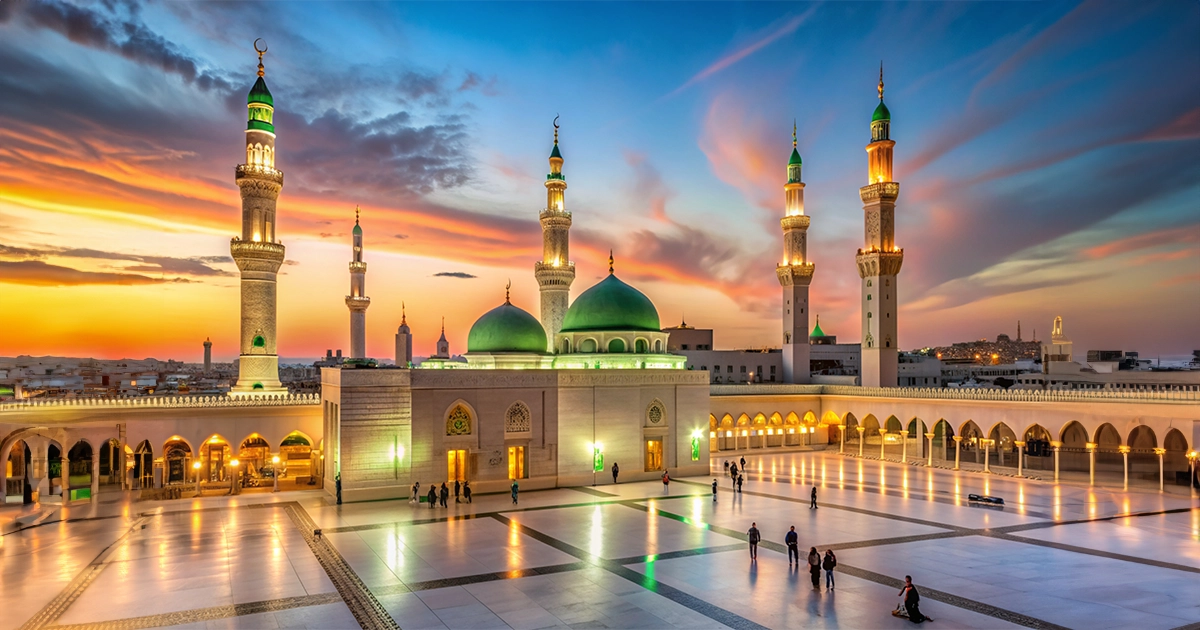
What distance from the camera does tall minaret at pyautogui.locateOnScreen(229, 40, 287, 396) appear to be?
30.6 metres

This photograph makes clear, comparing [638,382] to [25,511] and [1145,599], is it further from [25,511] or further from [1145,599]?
[25,511]

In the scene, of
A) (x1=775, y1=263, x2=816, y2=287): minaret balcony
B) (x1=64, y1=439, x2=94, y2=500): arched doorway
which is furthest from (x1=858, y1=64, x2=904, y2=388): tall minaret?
(x1=64, y1=439, x2=94, y2=500): arched doorway

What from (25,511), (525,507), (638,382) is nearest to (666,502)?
(525,507)

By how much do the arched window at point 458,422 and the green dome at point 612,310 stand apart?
7937 millimetres

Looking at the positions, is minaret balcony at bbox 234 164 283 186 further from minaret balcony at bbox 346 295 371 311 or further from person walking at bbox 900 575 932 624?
person walking at bbox 900 575 932 624

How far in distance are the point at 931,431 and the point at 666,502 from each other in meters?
16.9

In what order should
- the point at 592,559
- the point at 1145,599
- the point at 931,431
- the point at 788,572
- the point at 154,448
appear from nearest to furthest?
1. the point at 1145,599
2. the point at 788,572
3. the point at 592,559
4. the point at 154,448
5. the point at 931,431

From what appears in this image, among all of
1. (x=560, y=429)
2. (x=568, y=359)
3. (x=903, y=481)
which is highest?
(x=568, y=359)

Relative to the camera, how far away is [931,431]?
3547 cm

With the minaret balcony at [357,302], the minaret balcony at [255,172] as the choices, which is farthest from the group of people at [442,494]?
the minaret balcony at [357,302]

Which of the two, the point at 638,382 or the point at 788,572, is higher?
the point at 638,382

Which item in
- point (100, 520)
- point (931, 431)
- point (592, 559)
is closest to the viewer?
point (592, 559)

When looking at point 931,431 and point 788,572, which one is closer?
point 788,572

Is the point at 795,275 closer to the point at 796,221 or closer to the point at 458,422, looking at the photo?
the point at 796,221
